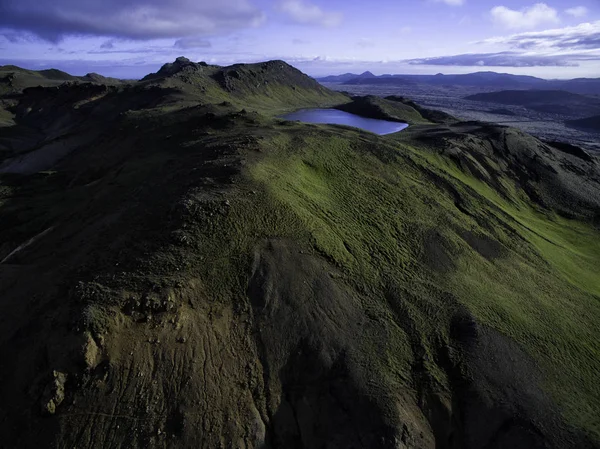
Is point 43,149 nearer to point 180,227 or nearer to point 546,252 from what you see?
point 180,227

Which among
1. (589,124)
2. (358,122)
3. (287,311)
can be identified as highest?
(287,311)

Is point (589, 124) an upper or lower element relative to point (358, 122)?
Result: lower

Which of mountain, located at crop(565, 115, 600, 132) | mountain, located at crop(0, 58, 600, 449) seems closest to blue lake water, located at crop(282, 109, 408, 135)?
mountain, located at crop(0, 58, 600, 449)

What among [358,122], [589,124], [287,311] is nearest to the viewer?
[287,311]

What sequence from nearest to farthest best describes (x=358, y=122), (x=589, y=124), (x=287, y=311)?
(x=287, y=311), (x=358, y=122), (x=589, y=124)

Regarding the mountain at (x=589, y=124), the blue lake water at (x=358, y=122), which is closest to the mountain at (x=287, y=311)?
the blue lake water at (x=358, y=122)

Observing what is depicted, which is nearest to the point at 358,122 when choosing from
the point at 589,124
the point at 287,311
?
the point at 287,311

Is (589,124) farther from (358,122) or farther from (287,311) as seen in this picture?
(287,311)

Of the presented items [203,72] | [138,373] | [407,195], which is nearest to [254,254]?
[138,373]
